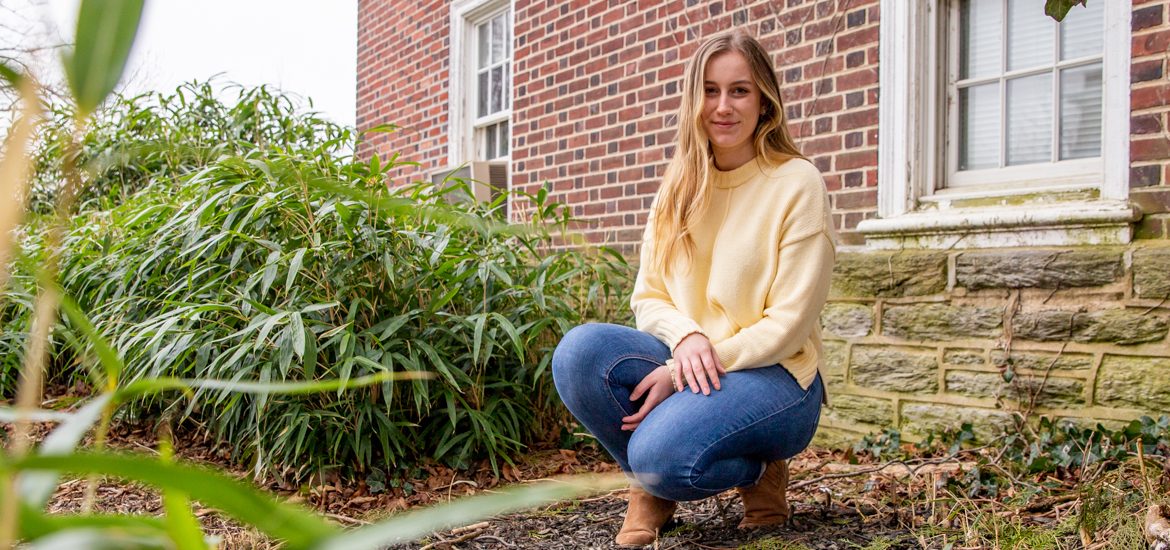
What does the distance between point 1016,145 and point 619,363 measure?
196cm

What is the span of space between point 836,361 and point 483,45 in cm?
397

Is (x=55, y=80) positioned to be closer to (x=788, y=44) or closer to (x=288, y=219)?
(x=288, y=219)

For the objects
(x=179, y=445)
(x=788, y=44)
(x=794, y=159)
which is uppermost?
(x=788, y=44)

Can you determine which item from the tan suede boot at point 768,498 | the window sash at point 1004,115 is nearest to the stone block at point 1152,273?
the window sash at point 1004,115

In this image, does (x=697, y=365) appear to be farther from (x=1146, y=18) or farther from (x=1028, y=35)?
(x=1028, y=35)

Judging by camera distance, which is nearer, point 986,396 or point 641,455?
point 641,455

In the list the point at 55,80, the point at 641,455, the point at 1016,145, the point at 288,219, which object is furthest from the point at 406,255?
the point at 55,80

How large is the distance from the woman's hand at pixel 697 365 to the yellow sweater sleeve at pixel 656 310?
36 mm

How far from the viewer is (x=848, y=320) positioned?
359 centimetres

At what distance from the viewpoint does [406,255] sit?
10.3 ft

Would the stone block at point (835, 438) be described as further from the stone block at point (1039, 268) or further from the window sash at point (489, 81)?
the window sash at point (489, 81)

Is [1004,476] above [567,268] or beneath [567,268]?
beneath

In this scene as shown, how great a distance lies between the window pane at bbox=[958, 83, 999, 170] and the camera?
3324 mm

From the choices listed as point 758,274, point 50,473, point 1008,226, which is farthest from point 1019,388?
Answer: point 50,473
